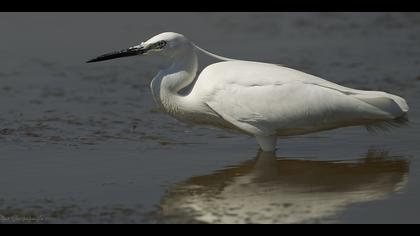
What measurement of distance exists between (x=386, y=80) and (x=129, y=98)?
282 centimetres

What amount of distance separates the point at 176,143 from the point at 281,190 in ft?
5.18

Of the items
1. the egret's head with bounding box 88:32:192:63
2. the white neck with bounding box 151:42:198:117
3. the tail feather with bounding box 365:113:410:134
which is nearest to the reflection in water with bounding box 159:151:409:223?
the tail feather with bounding box 365:113:410:134

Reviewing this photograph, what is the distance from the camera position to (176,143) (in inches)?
325

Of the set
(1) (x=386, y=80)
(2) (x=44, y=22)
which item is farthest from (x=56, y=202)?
(2) (x=44, y=22)

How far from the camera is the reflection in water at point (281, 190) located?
20.5 feet

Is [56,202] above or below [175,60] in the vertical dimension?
below

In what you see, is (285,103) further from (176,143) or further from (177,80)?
(176,143)

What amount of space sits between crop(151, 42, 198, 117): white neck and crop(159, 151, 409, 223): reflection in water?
71 cm

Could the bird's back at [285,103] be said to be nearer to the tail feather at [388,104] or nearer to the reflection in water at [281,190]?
the tail feather at [388,104]

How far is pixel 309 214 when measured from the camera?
6.21 metres

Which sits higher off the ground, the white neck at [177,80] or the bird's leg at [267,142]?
the white neck at [177,80]

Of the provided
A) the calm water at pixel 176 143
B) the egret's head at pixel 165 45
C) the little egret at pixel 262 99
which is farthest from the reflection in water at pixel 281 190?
the egret's head at pixel 165 45

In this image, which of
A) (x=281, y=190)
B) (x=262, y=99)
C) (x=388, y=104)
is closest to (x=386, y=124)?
(x=388, y=104)
